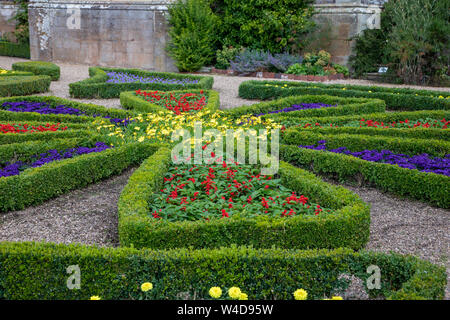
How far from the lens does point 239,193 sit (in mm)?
5832

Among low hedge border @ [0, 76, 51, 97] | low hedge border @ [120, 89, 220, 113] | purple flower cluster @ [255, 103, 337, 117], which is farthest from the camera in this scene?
low hedge border @ [0, 76, 51, 97]

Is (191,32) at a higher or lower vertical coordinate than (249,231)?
higher

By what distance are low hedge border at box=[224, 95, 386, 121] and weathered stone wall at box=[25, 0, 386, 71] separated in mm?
7750

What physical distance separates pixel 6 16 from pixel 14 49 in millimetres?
5108

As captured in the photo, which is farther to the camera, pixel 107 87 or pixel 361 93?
pixel 107 87

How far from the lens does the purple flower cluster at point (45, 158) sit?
259 inches

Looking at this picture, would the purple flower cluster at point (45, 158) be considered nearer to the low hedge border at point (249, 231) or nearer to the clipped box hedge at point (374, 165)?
the low hedge border at point (249, 231)

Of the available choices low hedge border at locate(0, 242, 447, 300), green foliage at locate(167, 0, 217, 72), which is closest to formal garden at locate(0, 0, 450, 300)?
low hedge border at locate(0, 242, 447, 300)

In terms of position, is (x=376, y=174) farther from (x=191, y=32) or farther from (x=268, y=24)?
(x=191, y=32)

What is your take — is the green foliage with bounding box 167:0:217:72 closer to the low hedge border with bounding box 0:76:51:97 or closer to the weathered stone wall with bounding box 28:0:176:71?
the weathered stone wall with bounding box 28:0:176:71

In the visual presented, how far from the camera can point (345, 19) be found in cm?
1841

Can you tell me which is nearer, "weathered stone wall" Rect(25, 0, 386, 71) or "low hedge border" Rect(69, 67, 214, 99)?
"low hedge border" Rect(69, 67, 214, 99)

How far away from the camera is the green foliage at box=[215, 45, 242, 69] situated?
19078 millimetres

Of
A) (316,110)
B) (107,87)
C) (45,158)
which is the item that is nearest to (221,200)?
(45,158)
